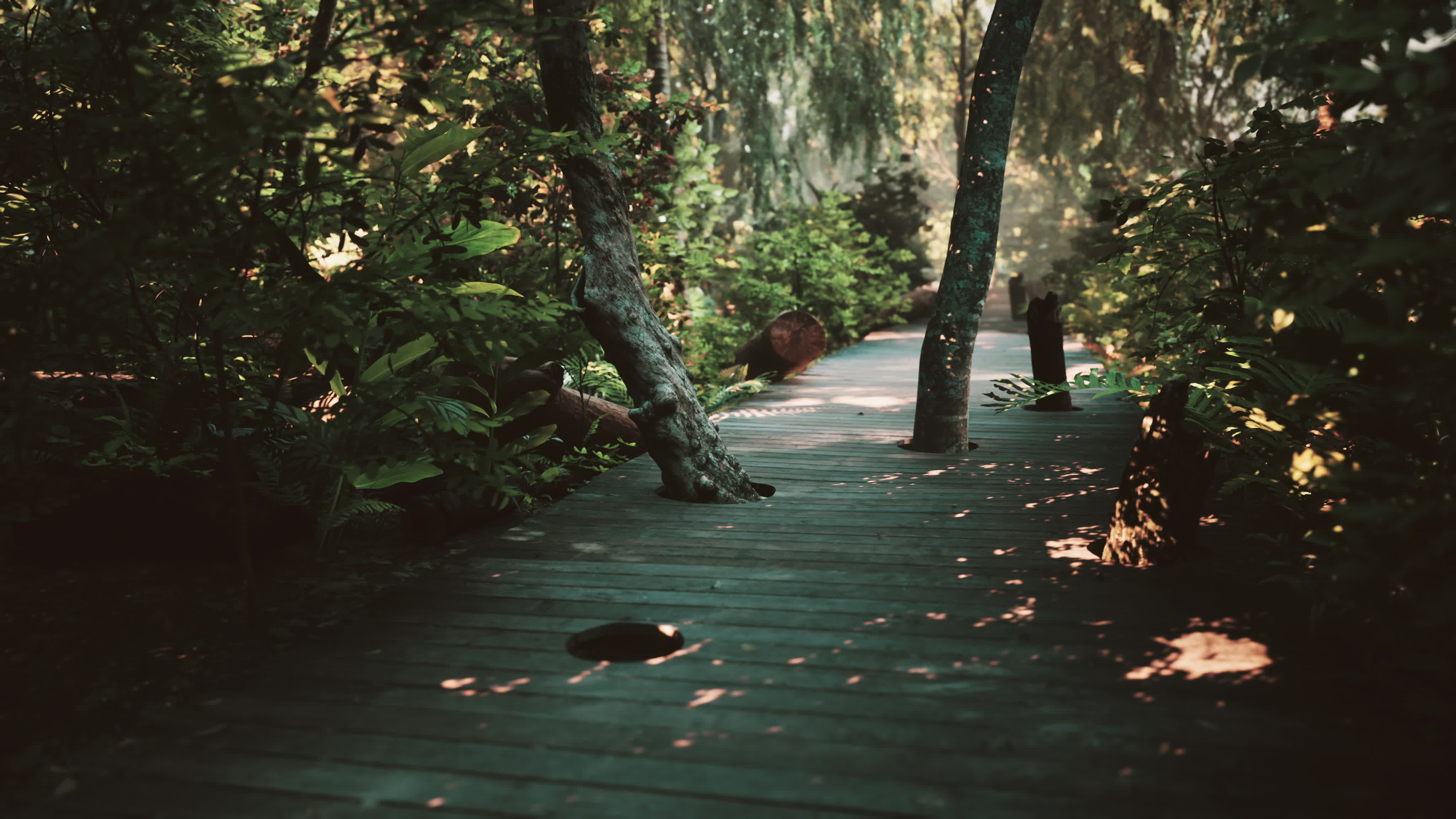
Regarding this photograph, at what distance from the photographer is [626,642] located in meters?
3.30

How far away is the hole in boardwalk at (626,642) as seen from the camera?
310 centimetres

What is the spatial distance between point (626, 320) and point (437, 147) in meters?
1.49

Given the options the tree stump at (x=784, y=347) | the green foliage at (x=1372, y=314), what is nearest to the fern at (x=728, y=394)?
the tree stump at (x=784, y=347)

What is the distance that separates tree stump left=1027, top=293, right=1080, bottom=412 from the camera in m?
8.25

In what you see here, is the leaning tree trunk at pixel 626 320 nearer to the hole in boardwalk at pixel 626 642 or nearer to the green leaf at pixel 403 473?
the green leaf at pixel 403 473

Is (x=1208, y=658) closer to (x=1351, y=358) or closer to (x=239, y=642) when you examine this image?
(x=1351, y=358)

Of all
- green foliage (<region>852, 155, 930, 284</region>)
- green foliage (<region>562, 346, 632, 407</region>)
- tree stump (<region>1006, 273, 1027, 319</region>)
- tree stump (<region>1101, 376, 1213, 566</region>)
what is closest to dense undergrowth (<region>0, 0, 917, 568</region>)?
green foliage (<region>562, 346, 632, 407</region>)

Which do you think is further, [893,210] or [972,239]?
[893,210]

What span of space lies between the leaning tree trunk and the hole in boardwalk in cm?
178

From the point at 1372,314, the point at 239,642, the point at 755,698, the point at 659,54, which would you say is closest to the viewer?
the point at 1372,314

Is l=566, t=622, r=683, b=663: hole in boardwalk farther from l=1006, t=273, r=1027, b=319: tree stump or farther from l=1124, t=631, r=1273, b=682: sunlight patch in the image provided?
l=1006, t=273, r=1027, b=319: tree stump

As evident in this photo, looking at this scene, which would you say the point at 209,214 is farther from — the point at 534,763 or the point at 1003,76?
the point at 1003,76

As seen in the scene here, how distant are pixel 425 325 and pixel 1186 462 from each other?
318cm

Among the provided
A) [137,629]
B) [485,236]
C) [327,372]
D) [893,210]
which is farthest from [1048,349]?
[893,210]
